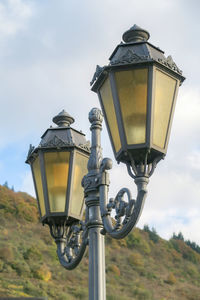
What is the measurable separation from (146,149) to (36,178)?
136 cm

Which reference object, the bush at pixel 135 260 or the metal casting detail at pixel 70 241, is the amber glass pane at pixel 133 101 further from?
the bush at pixel 135 260

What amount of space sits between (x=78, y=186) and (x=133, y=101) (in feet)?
3.71

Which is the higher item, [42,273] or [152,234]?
[152,234]

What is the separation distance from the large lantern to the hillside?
132 feet

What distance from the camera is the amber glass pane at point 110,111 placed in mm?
3221

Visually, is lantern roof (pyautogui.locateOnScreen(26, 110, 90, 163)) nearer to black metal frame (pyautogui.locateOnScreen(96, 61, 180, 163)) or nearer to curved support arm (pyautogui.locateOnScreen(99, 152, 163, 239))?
curved support arm (pyautogui.locateOnScreen(99, 152, 163, 239))

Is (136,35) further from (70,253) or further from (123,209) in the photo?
(70,253)

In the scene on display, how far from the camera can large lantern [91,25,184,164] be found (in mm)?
3088

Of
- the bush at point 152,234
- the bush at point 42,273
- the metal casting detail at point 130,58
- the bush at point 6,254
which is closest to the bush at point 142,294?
the bush at point 42,273

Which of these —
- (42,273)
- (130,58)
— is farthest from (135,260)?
(130,58)

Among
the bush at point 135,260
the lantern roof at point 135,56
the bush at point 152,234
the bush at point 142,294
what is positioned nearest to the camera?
the lantern roof at point 135,56

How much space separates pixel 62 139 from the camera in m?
4.09

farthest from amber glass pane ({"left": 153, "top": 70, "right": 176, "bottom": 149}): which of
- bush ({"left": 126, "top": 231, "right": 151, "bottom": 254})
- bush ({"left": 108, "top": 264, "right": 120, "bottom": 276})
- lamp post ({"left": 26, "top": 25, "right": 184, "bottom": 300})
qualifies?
bush ({"left": 126, "top": 231, "right": 151, "bottom": 254})

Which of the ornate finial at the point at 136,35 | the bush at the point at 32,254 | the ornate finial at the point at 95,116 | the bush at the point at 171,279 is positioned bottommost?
the ornate finial at the point at 95,116
